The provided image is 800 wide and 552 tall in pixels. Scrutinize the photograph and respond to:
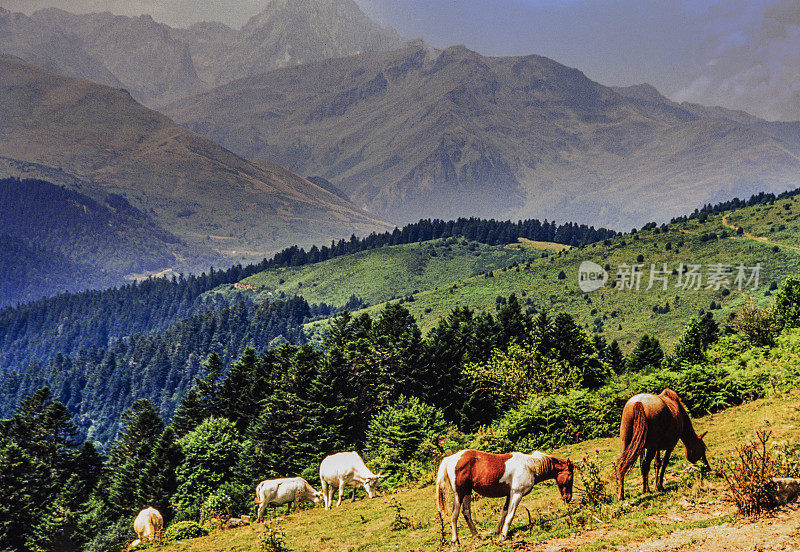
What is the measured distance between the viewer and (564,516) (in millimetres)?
23094

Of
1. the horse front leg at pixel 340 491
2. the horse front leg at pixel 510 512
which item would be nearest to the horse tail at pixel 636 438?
the horse front leg at pixel 510 512

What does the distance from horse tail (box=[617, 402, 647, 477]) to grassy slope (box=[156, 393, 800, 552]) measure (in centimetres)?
168

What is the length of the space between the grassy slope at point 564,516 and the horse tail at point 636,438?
1679mm

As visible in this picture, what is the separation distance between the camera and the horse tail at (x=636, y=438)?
22031 mm

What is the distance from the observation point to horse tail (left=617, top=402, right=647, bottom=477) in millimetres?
22031

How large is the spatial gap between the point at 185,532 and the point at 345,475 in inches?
435

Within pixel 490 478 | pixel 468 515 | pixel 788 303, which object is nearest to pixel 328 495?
pixel 468 515

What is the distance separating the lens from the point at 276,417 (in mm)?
71188

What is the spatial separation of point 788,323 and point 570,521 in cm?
5958

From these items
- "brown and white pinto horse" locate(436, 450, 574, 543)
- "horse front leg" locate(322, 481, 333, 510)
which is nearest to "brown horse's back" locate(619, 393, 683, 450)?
"brown and white pinto horse" locate(436, 450, 574, 543)

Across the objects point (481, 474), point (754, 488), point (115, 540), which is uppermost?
point (481, 474)

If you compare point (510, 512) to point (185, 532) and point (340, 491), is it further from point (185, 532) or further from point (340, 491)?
point (185, 532)

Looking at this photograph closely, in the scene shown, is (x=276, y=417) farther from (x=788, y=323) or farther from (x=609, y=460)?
(x=788, y=323)

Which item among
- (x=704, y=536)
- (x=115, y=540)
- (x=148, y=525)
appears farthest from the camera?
(x=115, y=540)
